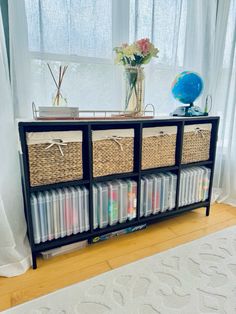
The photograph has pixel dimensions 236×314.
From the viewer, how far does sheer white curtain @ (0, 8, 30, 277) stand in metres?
1.16

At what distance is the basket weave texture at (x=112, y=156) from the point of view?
1259mm

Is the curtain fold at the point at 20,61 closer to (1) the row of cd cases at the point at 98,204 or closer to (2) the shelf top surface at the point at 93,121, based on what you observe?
(2) the shelf top surface at the point at 93,121

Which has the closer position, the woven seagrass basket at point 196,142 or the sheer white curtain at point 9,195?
the sheer white curtain at point 9,195

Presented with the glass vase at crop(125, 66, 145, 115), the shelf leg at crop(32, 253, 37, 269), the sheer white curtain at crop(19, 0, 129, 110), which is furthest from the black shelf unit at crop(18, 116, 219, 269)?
the sheer white curtain at crop(19, 0, 129, 110)

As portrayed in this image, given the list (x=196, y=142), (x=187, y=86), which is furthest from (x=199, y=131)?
(x=187, y=86)

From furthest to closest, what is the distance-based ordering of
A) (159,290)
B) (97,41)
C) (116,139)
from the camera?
(97,41), (116,139), (159,290)

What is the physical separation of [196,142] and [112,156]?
0.67 m

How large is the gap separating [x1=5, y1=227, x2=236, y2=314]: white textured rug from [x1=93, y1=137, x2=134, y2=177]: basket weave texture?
545mm

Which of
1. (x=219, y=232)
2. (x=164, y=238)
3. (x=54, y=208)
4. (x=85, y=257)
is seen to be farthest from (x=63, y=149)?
(x=219, y=232)

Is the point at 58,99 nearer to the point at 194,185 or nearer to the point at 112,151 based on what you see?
the point at 112,151

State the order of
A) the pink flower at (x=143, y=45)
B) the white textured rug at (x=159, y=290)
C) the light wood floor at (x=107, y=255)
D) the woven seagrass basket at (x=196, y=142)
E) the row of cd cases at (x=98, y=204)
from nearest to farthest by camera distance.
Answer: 1. the white textured rug at (x=159, y=290)
2. the light wood floor at (x=107, y=255)
3. the row of cd cases at (x=98, y=204)
4. the pink flower at (x=143, y=45)
5. the woven seagrass basket at (x=196, y=142)

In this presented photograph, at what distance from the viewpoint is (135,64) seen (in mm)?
1395

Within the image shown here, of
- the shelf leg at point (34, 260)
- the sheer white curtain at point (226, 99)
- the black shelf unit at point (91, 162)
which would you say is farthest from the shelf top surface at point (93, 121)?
the shelf leg at point (34, 260)

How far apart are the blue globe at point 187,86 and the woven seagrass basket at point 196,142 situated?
8.9 inches
